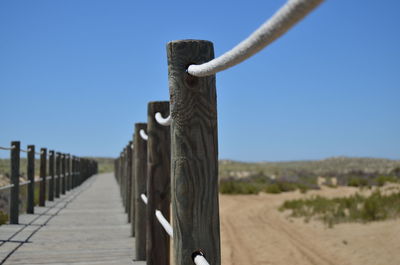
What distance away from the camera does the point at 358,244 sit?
33.4 feet

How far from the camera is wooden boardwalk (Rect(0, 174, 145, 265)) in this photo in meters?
5.34

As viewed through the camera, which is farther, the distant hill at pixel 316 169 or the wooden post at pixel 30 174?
the distant hill at pixel 316 169

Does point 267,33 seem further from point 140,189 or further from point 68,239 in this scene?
point 68,239

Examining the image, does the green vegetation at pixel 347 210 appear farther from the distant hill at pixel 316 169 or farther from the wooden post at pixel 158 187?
the distant hill at pixel 316 169

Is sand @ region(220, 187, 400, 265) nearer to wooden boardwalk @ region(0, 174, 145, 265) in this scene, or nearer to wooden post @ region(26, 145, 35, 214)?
wooden boardwalk @ region(0, 174, 145, 265)

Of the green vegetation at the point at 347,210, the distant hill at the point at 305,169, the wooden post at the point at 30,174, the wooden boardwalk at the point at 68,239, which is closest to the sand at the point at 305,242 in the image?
the green vegetation at the point at 347,210

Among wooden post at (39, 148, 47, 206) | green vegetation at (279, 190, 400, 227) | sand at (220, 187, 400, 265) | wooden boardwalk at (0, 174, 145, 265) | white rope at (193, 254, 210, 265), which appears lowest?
sand at (220, 187, 400, 265)

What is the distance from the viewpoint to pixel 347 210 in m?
14.9

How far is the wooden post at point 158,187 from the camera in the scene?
410 centimetres

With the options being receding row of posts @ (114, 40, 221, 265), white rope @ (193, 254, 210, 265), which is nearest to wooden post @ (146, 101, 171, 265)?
receding row of posts @ (114, 40, 221, 265)

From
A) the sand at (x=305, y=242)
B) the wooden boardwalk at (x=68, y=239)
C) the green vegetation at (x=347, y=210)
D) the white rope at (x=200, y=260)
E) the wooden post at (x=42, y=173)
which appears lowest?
the sand at (x=305, y=242)

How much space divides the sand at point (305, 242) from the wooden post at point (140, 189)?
3427 mm

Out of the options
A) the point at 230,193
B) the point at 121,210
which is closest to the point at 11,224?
the point at 121,210

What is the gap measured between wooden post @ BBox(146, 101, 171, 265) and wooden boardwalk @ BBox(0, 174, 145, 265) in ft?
3.47
